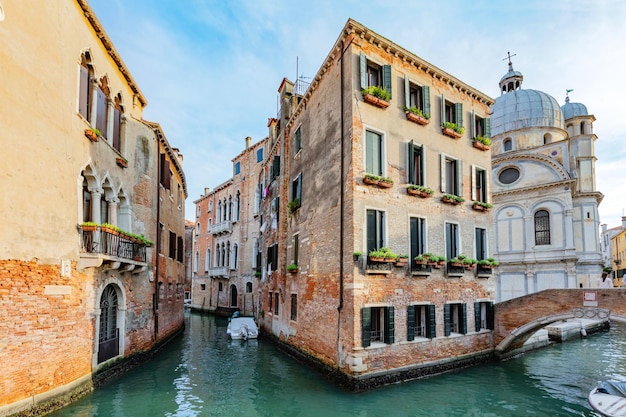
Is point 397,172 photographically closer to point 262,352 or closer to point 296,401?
point 296,401

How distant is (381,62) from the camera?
12016 mm

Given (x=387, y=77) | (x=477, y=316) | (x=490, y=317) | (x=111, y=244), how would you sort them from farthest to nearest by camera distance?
1. (x=490, y=317)
2. (x=477, y=316)
3. (x=387, y=77)
4. (x=111, y=244)

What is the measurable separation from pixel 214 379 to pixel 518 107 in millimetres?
33590

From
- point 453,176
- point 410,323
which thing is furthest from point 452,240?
point 410,323

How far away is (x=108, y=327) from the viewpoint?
11.1 m

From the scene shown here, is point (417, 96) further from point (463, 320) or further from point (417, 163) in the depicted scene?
point (463, 320)

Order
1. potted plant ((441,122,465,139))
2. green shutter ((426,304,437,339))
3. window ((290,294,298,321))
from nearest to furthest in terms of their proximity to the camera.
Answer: green shutter ((426,304,437,339))
potted plant ((441,122,465,139))
window ((290,294,298,321))

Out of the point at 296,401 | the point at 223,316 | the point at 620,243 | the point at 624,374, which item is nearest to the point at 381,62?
the point at 296,401

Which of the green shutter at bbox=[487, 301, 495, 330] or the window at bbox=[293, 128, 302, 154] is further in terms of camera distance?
the window at bbox=[293, 128, 302, 154]

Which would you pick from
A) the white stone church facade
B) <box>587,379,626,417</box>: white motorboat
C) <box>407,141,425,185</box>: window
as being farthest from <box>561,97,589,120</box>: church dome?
<box>587,379,626,417</box>: white motorboat

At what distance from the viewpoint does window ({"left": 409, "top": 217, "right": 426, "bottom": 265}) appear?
12102 mm

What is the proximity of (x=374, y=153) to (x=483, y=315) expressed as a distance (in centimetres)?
738

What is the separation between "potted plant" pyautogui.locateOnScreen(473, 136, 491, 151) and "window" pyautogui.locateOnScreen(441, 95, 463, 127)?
3.51 ft

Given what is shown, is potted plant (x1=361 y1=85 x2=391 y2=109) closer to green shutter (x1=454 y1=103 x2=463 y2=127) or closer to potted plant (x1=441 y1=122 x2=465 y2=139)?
potted plant (x1=441 y1=122 x2=465 y2=139)
